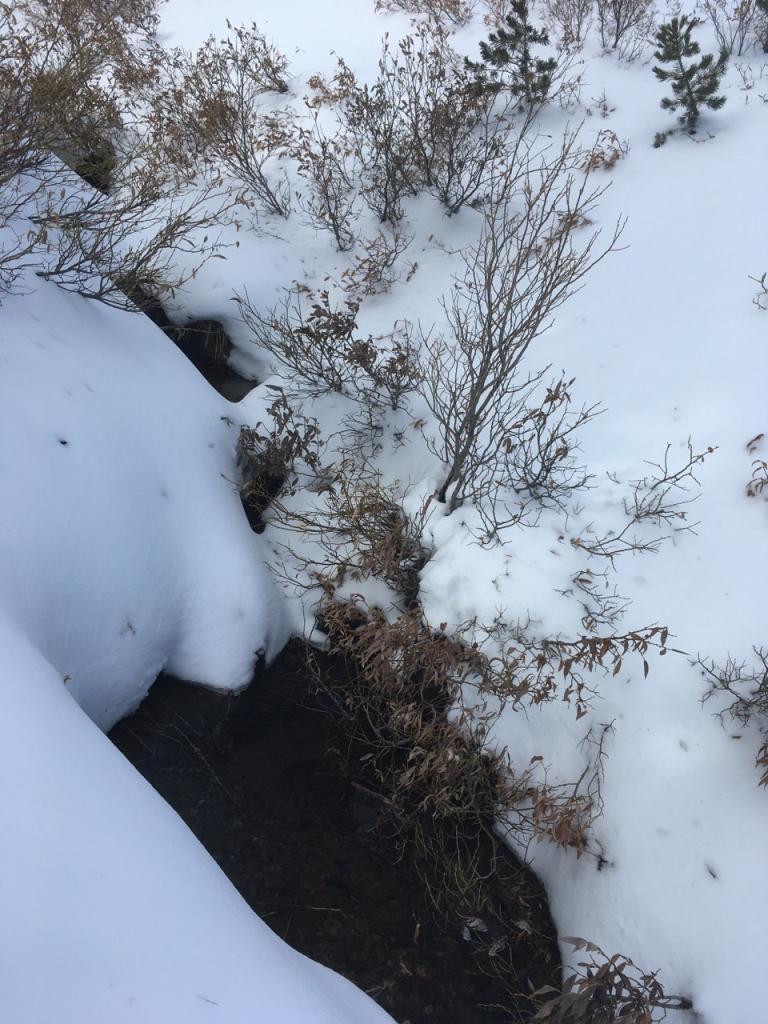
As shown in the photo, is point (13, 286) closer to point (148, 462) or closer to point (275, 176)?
point (148, 462)

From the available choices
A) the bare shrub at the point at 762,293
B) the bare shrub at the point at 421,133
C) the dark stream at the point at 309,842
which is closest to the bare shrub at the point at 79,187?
the bare shrub at the point at 421,133

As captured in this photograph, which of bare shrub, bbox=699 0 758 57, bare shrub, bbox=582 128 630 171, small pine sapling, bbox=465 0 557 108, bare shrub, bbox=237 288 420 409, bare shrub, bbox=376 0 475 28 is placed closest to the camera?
bare shrub, bbox=237 288 420 409

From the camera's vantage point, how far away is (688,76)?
5121 mm

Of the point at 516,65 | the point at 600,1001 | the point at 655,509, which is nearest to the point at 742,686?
the point at 655,509

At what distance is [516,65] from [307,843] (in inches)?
271

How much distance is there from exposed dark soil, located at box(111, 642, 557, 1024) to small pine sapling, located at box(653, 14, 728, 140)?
5803 millimetres

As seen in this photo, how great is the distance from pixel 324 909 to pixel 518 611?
180 centimetres

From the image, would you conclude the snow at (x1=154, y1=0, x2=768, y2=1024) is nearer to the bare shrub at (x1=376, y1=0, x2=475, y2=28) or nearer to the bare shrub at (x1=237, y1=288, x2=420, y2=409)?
the bare shrub at (x1=237, y1=288, x2=420, y2=409)

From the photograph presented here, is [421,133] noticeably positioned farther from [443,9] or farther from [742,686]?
[742,686]

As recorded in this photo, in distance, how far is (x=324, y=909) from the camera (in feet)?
9.53

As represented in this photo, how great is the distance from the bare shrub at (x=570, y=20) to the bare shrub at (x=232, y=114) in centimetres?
295

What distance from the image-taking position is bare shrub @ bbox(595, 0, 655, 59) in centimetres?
599

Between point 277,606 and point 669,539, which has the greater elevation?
point 669,539

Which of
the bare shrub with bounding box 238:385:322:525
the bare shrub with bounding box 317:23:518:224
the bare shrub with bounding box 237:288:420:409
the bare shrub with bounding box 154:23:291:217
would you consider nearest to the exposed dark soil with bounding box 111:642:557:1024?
the bare shrub with bounding box 238:385:322:525
